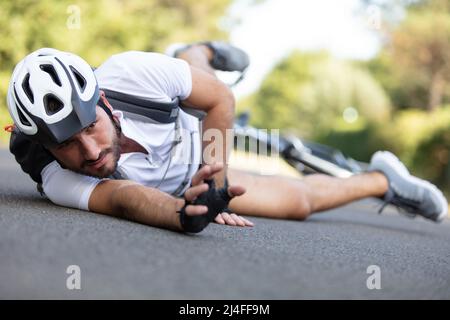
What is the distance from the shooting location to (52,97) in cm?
358

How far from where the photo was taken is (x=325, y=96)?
61.8m

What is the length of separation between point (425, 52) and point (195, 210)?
28787mm

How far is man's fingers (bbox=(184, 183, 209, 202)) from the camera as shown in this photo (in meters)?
2.92

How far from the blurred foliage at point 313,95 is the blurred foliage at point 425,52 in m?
5.40

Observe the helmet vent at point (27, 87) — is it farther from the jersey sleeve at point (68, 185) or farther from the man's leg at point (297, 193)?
the man's leg at point (297, 193)

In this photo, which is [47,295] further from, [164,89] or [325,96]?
[325,96]

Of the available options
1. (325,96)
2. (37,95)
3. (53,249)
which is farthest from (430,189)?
(325,96)

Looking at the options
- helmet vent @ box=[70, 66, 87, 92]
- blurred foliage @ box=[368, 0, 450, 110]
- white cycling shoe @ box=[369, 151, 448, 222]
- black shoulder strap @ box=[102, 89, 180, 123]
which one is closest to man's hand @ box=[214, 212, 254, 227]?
black shoulder strap @ box=[102, 89, 180, 123]

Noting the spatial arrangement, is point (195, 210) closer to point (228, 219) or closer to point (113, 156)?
point (113, 156)

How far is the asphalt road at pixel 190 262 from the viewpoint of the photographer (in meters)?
2.32

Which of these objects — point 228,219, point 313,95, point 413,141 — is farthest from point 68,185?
point 313,95

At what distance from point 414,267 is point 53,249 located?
5.41 feet

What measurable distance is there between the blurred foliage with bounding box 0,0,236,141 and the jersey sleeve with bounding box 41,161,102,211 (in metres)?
8.99

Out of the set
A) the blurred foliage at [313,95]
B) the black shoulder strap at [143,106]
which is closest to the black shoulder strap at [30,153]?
the black shoulder strap at [143,106]
